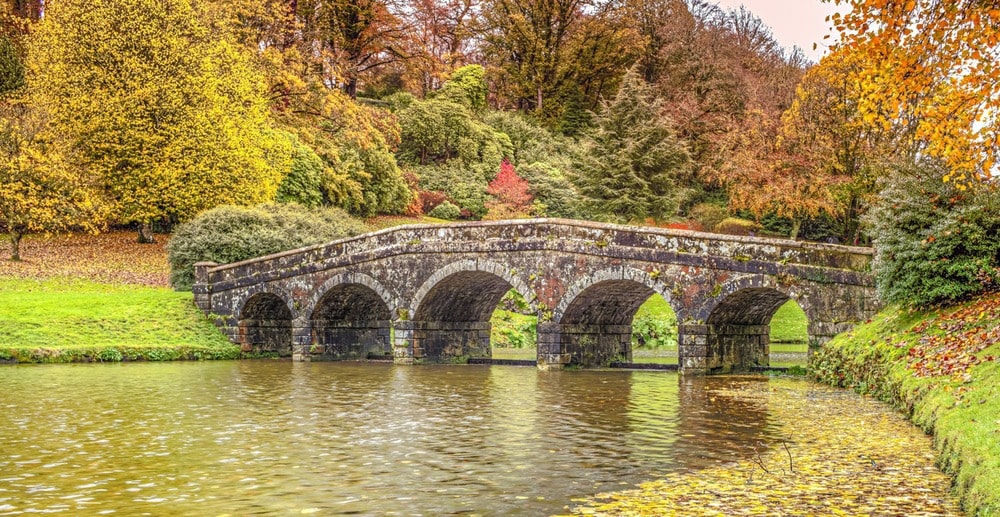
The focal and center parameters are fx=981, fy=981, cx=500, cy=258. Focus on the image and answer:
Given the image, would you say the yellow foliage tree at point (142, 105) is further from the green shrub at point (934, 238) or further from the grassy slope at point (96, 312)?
the green shrub at point (934, 238)

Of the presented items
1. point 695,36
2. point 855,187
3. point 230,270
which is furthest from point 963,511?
point 695,36

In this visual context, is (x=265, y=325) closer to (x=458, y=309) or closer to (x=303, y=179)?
(x=458, y=309)

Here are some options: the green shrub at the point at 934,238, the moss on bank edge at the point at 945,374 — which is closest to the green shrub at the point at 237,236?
the moss on bank edge at the point at 945,374

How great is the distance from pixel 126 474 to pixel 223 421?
177 inches

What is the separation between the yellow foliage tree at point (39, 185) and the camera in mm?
36594

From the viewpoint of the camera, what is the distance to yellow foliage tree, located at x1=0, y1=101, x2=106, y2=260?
36.6 metres

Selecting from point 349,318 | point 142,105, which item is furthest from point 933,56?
point 142,105

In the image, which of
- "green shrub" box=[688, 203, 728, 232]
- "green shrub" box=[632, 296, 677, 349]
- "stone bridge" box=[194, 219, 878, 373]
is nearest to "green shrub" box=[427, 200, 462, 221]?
"green shrub" box=[688, 203, 728, 232]

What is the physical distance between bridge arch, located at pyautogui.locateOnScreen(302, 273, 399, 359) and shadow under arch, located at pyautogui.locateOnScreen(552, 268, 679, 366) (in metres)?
5.51

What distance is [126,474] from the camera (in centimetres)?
1079

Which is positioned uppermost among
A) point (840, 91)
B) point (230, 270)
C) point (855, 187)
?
Result: point (840, 91)

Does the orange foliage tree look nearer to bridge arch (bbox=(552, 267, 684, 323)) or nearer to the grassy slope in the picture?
the grassy slope

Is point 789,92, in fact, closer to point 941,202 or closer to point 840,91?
point 840,91

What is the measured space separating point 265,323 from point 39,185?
11.6 m
